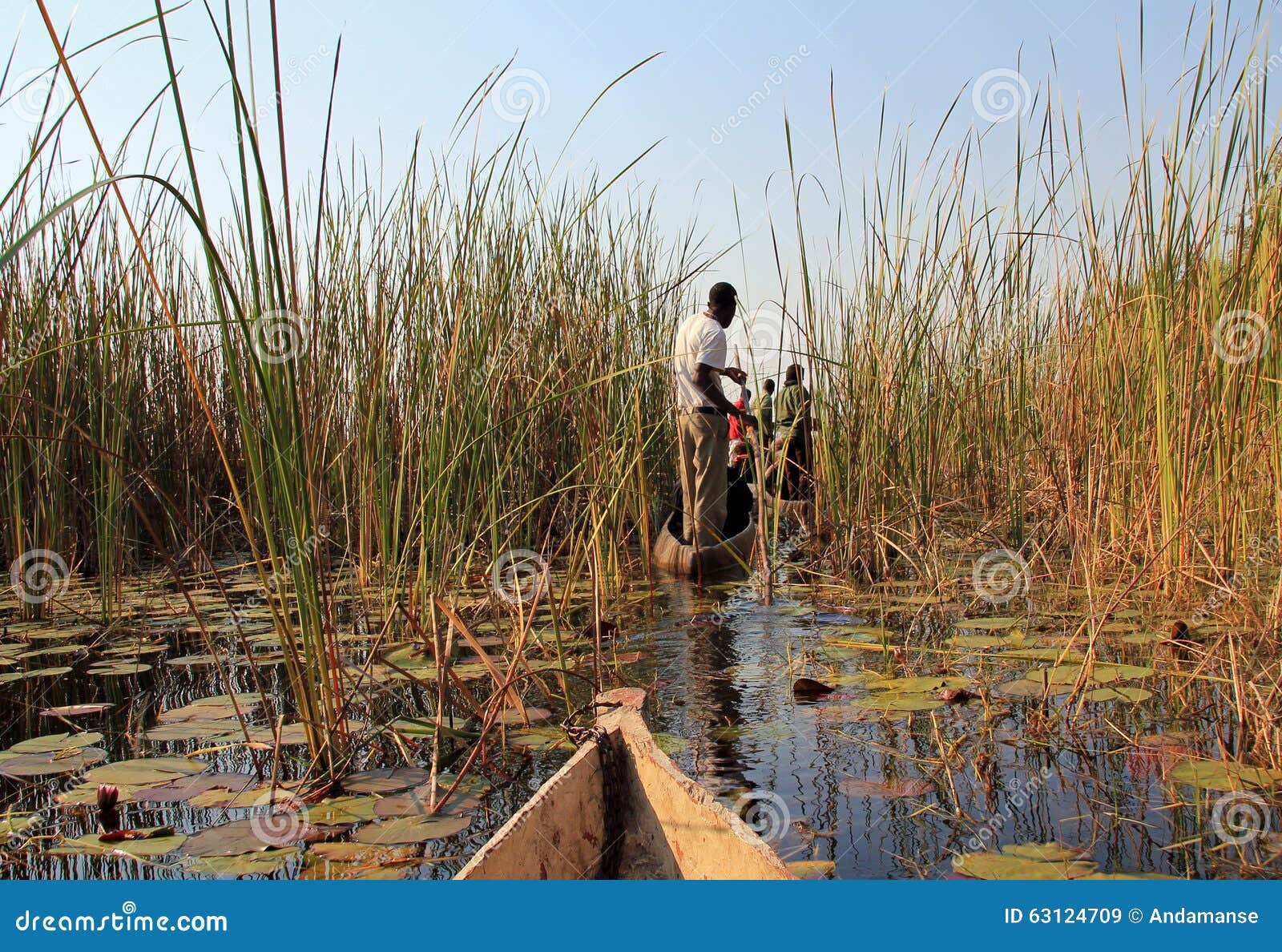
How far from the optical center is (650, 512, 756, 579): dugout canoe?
5.38 metres

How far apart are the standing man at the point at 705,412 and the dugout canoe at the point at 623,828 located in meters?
3.58

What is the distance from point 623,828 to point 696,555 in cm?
360

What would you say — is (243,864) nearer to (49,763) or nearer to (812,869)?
(49,763)

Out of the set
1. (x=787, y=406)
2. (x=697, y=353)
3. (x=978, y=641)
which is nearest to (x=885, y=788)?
(x=978, y=641)

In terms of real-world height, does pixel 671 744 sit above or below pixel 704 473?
below

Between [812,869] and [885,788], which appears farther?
[885,788]

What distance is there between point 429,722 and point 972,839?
48.1 inches

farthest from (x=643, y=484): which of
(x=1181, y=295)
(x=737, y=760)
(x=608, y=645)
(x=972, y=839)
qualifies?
(x=972, y=839)

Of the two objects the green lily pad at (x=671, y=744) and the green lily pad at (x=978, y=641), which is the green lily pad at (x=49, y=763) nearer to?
the green lily pad at (x=671, y=744)

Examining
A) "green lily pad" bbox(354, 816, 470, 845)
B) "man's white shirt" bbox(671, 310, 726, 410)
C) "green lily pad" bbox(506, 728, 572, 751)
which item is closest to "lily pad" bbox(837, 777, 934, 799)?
"green lily pad" bbox(506, 728, 572, 751)

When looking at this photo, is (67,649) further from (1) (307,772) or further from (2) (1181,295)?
(2) (1181,295)

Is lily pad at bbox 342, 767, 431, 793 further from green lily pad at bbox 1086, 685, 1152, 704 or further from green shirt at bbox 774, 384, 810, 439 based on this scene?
green shirt at bbox 774, 384, 810, 439

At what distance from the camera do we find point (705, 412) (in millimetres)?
5617

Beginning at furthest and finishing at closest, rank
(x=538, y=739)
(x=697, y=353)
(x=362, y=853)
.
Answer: (x=697, y=353), (x=538, y=739), (x=362, y=853)
